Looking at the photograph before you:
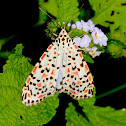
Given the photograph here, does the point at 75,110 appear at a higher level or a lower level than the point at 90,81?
lower

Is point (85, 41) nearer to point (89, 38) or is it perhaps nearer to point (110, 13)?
point (89, 38)

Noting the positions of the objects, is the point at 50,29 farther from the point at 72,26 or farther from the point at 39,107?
the point at 39,107

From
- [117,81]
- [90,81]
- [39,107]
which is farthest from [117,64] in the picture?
[39,107]

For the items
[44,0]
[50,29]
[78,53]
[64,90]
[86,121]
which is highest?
[44,0]

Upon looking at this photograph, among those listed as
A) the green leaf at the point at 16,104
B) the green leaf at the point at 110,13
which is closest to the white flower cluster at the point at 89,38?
the green leaf at the point at 110,13

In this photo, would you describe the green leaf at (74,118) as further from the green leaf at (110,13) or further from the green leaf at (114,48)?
the green leaf at (110,13)

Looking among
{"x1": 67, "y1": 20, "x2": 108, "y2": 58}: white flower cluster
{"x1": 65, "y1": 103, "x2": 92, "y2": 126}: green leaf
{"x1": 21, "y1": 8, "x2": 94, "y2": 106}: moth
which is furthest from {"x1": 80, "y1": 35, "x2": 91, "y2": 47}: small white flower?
{"x1": 65, "y1": 103, "x2": 92, "y2": 126}: green leaf
